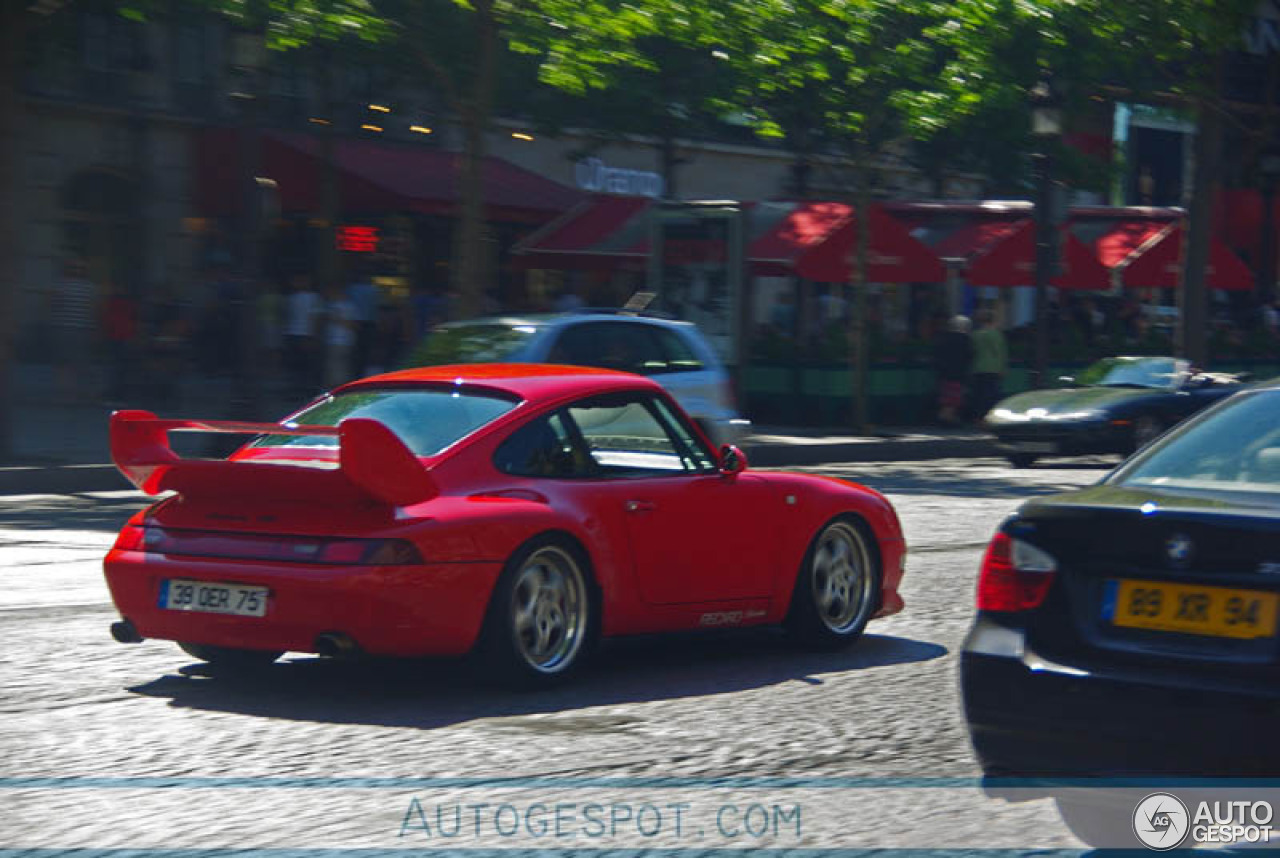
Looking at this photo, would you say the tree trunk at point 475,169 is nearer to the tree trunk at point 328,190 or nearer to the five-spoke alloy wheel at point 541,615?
the tree trunk at point 328,190

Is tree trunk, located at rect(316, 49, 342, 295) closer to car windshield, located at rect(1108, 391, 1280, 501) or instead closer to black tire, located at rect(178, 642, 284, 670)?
black tire, located at rect(178, 642, 284, 670)

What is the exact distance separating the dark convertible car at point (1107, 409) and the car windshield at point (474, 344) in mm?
7366

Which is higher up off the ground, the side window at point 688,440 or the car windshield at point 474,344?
the car windshield at point 474,344

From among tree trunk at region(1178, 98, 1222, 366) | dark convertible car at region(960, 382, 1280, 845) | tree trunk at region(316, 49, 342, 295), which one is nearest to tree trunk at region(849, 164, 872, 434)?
tree trunk at region(1178, 98, 1222, 366)

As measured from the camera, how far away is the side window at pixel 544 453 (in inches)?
289

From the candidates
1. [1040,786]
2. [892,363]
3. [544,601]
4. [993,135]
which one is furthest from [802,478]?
[993,135]

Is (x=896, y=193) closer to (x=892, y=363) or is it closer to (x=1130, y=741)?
(x=892, y=363)

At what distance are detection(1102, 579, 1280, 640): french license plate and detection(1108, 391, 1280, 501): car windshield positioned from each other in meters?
0.44

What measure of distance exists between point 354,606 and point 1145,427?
48.7 feet

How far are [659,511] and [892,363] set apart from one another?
1908 cm

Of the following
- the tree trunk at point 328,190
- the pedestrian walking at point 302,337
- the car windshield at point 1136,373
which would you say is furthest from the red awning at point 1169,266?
the pedestrian walking at point 302,337

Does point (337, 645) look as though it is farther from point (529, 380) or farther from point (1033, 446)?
point (1033, 446)

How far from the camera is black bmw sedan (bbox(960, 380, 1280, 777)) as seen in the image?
15.6 ft

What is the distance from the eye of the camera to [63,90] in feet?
92.8
